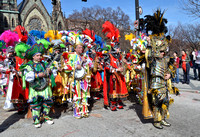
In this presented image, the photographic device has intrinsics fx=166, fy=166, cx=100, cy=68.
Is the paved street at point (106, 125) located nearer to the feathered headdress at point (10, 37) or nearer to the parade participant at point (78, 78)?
the parade participant at point (78, 78)

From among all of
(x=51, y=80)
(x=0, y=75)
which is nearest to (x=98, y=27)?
(x=0, y=75)

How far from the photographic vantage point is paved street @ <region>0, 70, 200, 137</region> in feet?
11.8

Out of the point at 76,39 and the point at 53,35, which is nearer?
the point at 76,39

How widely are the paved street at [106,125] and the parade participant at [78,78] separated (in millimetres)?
347

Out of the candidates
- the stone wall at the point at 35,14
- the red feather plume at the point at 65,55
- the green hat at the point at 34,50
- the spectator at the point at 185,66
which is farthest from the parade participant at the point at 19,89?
the stone wall at the point at 35,14

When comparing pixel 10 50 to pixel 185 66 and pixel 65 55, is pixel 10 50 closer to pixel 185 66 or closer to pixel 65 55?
pixel 65 55

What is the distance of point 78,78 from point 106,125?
143 centimetres

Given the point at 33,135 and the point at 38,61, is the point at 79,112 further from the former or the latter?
the point at 38,61

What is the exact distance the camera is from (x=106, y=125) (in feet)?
13.2

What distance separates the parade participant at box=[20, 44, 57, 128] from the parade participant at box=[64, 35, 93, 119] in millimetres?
646

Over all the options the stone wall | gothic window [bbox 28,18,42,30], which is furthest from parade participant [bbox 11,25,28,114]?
gothic window [bbox 28,18,42,30]

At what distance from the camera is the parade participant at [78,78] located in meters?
4.52

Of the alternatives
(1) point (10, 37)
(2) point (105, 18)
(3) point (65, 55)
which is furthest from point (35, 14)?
(3) point (65, 55)

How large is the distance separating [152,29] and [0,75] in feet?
19.0
